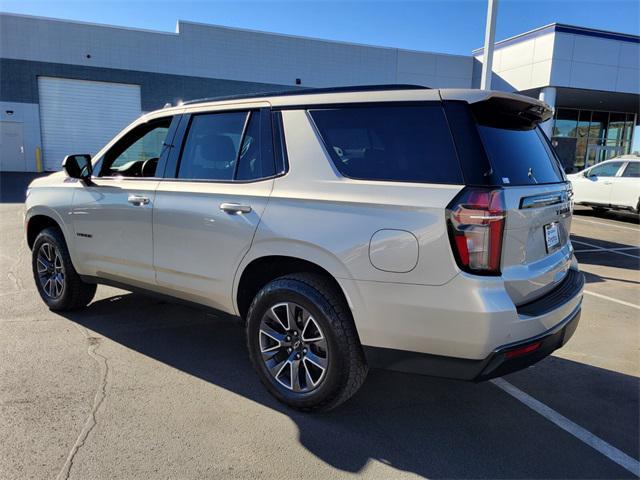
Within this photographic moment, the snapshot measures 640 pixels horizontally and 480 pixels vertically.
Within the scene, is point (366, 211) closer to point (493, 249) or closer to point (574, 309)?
point (493, 249)

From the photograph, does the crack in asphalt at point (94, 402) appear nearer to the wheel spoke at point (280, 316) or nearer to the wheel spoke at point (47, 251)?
the wheel spoke at point (47, 251)

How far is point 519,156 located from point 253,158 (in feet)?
5.58

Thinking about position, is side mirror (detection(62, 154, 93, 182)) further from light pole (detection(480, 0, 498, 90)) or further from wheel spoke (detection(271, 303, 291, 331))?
light pole (detection(480, 0, 498, 90))

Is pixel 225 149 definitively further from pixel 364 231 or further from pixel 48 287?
pixel 48 287

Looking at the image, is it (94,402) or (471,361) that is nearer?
(471,361)

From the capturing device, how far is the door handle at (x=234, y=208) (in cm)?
312

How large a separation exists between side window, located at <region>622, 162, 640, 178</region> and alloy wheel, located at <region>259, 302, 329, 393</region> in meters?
13.6

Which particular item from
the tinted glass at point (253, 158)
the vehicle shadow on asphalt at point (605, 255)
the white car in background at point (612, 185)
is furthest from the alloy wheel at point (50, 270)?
the white car in background at point (612, 185)

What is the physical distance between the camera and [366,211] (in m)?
2.64

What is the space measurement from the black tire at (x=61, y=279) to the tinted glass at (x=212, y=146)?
1749 millimetres

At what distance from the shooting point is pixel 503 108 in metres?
2.80

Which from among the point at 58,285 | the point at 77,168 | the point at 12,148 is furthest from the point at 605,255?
the point at 12,148

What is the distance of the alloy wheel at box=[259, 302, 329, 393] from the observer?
115 inches

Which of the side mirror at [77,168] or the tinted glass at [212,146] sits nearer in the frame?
the tinted glass at [212,146]
